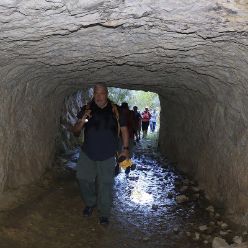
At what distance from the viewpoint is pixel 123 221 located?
5453 millimetres

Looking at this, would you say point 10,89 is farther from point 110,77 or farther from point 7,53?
point 110,77

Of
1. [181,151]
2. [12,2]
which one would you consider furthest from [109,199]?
[181,151]

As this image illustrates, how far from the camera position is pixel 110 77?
6629 mm

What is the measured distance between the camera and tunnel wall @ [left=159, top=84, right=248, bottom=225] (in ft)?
16.9

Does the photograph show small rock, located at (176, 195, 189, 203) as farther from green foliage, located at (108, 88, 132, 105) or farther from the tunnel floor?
green foliage, located at (108, 88, 132, 105)

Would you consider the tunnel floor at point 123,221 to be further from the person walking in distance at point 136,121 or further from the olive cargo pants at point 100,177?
the person walking in distance at point 136,121

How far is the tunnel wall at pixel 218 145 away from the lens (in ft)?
16.9

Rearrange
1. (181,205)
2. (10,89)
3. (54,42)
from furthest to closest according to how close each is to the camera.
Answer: (181,205) < (10,89) < (54,42)

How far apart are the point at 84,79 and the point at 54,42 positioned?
3.30 metres

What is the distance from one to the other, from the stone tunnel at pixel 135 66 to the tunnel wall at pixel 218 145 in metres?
0.02

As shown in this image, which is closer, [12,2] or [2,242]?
[12,2]

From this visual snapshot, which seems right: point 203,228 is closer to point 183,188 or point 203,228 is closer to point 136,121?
point 183,188

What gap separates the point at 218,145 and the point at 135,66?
2.26m

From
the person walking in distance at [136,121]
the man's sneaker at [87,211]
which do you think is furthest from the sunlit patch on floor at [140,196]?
the person walking in distance at [136,121]
